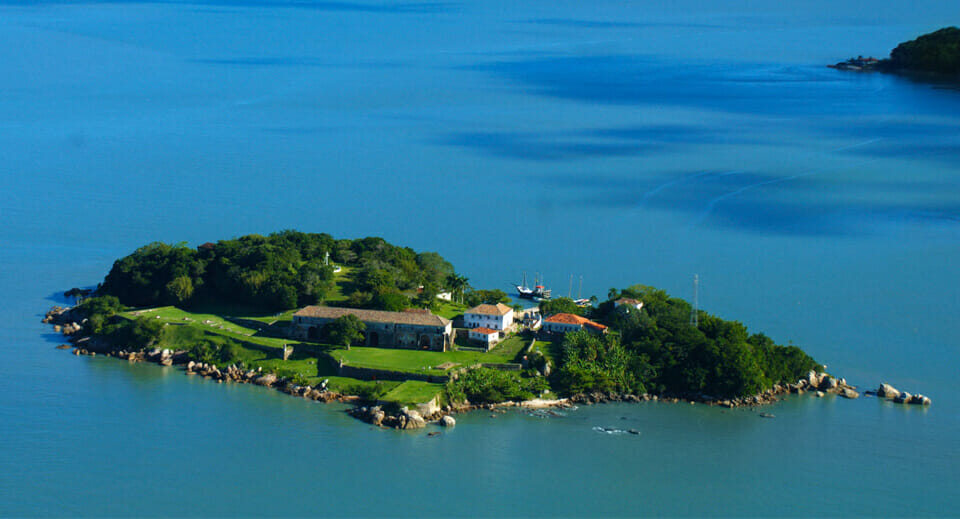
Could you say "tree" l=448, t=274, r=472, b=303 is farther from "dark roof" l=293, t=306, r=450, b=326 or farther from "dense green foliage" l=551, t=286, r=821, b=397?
"dense green foliage" l=551, t=286, r=821, b=397

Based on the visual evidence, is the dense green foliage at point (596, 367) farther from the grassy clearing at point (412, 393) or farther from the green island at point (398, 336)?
the grassy clearing at point (412, 393)

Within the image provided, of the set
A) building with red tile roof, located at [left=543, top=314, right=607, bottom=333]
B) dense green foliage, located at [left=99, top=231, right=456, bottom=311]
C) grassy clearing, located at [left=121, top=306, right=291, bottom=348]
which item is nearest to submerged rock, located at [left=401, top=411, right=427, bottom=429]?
grassy clearing, located at [left=121, top=306, right=291, bottom=348]

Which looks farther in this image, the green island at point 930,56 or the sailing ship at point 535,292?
the green island at point 930,56

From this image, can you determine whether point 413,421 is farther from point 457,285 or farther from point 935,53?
point 935,53

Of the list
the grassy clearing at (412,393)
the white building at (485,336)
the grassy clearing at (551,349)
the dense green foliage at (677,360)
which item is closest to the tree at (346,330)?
the white building at (485,336)

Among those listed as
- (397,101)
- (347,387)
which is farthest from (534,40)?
(347,387)

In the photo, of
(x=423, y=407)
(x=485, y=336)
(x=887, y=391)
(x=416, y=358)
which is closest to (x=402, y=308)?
(x=485, y=336)
